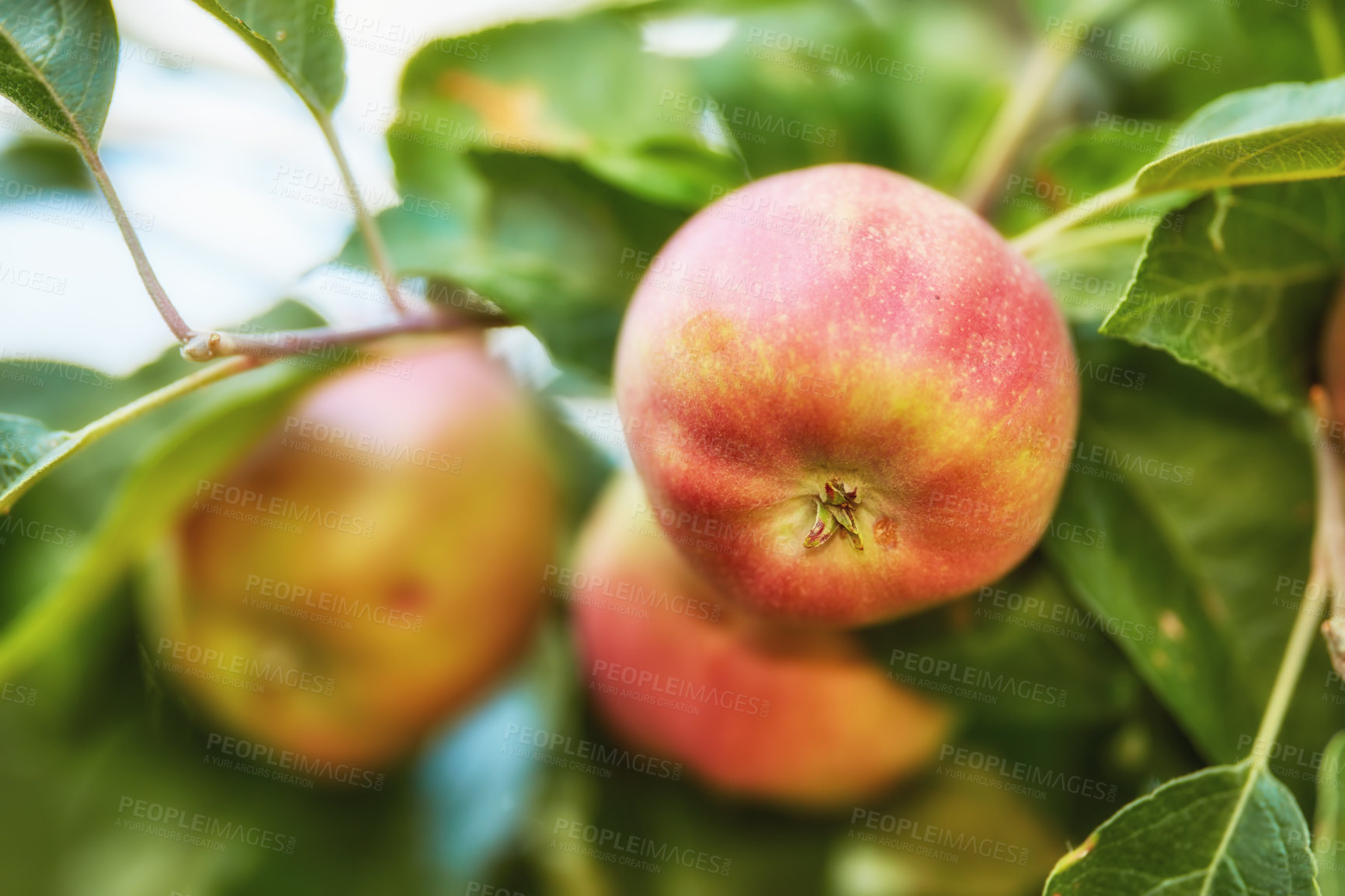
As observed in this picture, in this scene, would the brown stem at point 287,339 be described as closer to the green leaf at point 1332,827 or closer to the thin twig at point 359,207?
the thin twig at point 359,207

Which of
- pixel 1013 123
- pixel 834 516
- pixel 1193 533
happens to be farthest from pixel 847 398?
pixel 1013 123

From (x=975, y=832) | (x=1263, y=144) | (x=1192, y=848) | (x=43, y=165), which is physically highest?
(x=1263, y=144)

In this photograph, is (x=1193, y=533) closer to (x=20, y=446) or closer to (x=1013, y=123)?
(x=1013, y=123)

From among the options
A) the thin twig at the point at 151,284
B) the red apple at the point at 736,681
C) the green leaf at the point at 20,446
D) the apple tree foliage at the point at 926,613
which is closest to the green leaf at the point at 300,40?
the apple tree foliage at the point at 926,613

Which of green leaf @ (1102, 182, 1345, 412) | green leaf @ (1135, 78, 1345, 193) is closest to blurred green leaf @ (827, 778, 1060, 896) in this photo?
green leaf @ (1102, 182, 1345, 412)

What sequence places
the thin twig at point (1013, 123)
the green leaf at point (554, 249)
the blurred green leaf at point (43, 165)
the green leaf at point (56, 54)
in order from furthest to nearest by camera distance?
the blurred green leaf at point (43, 165)
the thin twig at point (1013, 123)
the green leaf at point (554, 249)
the green leaf at point (56, 54)

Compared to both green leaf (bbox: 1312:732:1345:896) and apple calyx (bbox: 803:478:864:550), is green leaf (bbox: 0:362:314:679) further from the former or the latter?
green leaf (bbox: 1312:732:1345:896)
